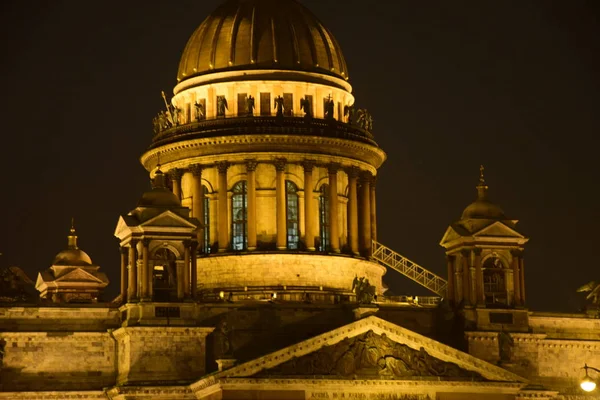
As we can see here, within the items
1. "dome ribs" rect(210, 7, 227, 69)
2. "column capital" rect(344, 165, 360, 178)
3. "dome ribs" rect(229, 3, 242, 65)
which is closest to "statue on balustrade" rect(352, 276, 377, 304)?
"column capital" rect(344, 165, 360, 178)

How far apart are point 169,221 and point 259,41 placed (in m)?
15.7

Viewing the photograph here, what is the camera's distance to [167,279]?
110 meters

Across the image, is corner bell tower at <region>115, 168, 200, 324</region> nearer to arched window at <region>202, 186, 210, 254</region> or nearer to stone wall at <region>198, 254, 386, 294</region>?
stone wall at <region>198, 254, 386, 294</region>

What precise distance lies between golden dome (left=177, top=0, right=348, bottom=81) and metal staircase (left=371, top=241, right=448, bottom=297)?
34.1 ft

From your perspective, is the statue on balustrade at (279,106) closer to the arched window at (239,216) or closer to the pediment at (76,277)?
the arched window at (239,216)

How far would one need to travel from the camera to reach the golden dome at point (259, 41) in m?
118

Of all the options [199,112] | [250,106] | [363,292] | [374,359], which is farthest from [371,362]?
[199,112]

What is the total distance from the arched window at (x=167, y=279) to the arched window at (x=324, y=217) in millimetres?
11409

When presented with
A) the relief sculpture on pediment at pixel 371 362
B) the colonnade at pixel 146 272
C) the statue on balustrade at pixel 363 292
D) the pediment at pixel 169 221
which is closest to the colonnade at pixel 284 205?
the statue on balustrade at pixel 363 292

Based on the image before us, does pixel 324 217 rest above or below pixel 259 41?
below

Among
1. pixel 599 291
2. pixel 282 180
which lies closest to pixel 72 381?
pixel 282 180

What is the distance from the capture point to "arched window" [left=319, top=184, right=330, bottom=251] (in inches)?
4646

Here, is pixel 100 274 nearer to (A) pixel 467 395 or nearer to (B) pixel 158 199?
(B) pixel 158 199

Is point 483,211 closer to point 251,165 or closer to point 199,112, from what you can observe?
point 251,165
